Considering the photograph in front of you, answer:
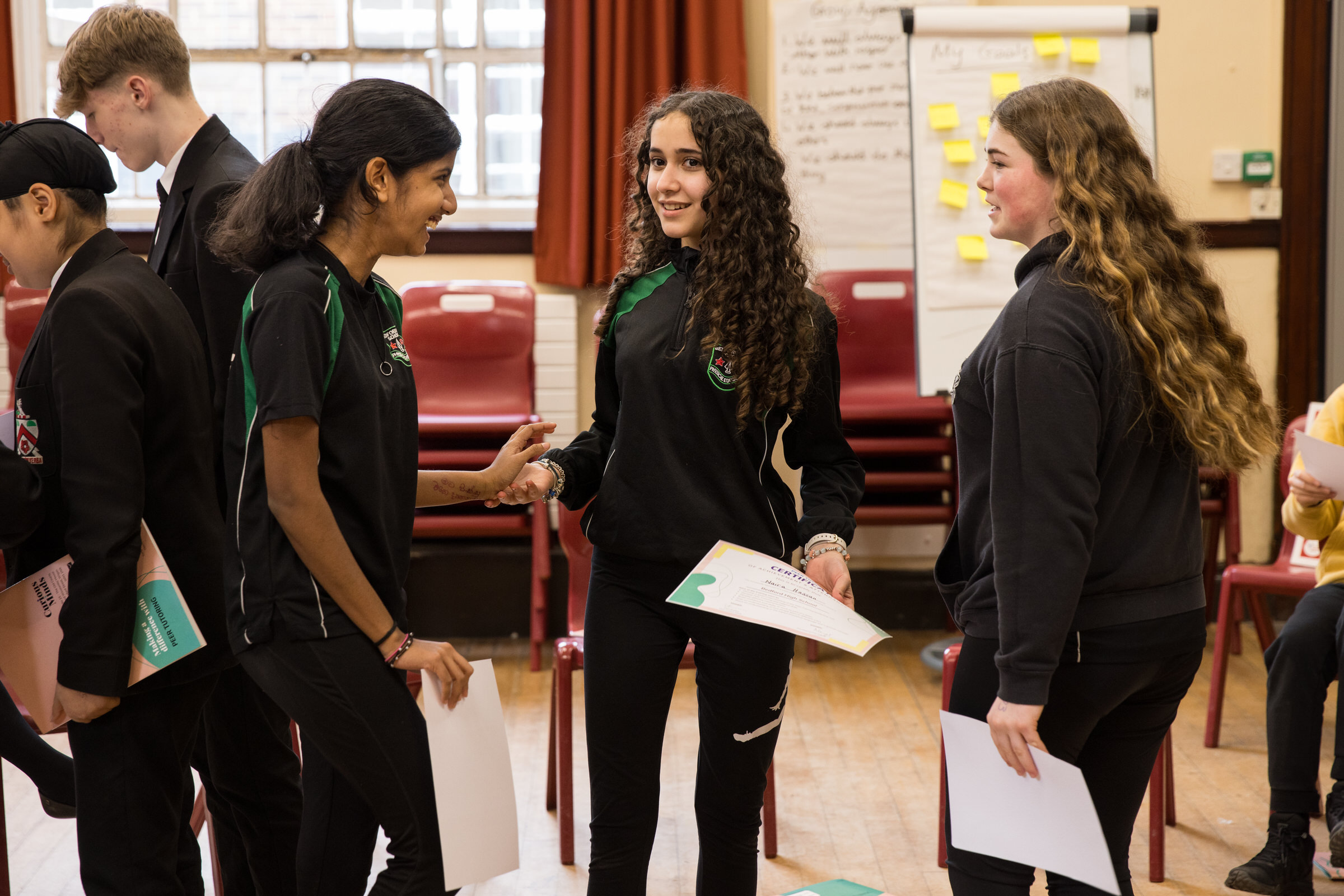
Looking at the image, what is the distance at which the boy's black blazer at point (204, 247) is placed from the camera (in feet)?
6.46

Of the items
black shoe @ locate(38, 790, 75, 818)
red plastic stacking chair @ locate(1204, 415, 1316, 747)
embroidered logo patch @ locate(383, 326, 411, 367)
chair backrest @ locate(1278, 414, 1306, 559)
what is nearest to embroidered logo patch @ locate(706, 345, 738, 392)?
embroidered logo patch @ locate(383, 326, 411, 367)

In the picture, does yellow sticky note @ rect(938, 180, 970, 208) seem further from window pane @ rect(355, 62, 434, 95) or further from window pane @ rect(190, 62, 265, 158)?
window pane @ rect(190, 62, 265, 158)

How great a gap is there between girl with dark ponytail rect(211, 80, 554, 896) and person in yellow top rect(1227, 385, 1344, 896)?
1.88 m

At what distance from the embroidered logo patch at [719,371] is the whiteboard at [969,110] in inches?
88.3

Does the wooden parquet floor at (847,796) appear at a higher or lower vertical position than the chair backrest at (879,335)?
lower

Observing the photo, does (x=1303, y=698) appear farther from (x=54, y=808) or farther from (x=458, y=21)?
(x=458, y=21)

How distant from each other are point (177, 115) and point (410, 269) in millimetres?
2456

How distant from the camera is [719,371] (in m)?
1.77

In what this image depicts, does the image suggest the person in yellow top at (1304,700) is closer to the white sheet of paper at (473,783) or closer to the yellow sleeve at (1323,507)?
the yellow sleeve at (1323,507)

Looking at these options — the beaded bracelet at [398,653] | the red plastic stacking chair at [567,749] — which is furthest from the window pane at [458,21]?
the beaded bracelet at [398,653]

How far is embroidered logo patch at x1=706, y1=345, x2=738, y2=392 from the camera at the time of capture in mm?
1763

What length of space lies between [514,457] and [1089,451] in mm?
892

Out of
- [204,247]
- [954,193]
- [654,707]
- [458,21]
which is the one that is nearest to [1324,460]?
[654,707]

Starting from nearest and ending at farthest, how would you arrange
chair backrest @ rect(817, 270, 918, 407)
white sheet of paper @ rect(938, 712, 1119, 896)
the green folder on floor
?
1. white sheet of paper @ rect(938, 712, 1119, 896)
2. the green folder on floor
3. chair backrest @ rect(817, 270, 918, 407)
